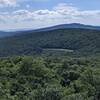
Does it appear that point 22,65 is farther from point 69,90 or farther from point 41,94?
point 41,94

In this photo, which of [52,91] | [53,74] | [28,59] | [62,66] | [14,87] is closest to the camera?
[52,91]

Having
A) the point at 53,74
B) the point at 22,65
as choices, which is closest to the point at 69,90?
the point at 53,74

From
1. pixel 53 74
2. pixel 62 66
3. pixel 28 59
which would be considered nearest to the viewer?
pixel 53 74

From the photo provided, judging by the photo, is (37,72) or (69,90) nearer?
(69,90)

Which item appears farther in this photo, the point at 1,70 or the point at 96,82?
the point at 1,70

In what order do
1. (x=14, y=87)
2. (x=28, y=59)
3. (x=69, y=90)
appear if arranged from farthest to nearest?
(x=28, y=59)
(x=14, y=87)
(x=69, y=90)

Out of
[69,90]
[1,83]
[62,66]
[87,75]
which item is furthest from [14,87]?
[62,66]

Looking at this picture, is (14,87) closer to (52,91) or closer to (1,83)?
(1,83)

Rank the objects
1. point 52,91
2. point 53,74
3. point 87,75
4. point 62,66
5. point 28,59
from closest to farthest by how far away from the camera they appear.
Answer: point 52,91, point 87,75, point 53,74, point 28,59, point 62,66
